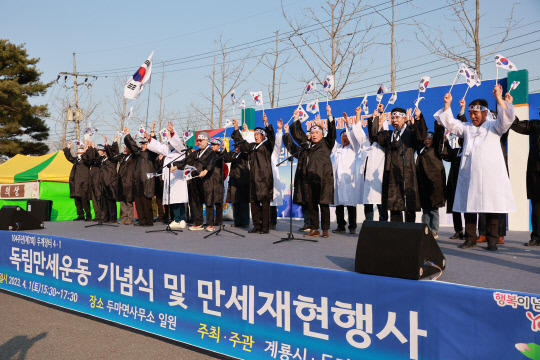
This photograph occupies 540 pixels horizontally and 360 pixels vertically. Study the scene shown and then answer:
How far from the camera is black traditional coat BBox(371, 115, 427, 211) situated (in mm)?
5520

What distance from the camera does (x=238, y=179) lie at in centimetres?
752

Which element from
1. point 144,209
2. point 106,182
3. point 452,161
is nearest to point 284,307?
point 452,161

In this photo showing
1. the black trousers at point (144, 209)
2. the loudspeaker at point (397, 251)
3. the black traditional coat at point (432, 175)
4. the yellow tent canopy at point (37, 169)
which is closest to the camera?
the loudspeaker at point (397, 251)

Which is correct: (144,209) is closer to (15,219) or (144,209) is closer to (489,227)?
(15,219)

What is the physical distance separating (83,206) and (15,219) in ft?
14.3

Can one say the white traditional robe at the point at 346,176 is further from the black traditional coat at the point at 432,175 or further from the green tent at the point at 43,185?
the green tent at the point at 43,185

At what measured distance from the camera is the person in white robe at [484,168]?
4582 mm

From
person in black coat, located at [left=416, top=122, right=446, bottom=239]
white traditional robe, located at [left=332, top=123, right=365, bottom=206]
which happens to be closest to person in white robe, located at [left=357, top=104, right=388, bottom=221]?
person in black coat, located at [left=416, top=122, right=446, bottom=239]

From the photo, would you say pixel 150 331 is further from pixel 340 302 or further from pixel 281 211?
pixel 281 211

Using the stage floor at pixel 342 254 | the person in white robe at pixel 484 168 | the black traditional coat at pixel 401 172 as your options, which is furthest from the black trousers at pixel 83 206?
the person in white robe at pixel 484 168

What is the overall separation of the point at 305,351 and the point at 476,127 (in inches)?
123

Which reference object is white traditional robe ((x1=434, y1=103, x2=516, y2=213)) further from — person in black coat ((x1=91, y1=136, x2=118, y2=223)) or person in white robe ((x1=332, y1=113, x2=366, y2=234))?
person in black coat ((x1=91, y1=136, x2=118, y2=223))

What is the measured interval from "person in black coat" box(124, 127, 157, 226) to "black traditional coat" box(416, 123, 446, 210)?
4.73 meters

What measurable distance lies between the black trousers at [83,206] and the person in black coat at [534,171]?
869 centimetres
